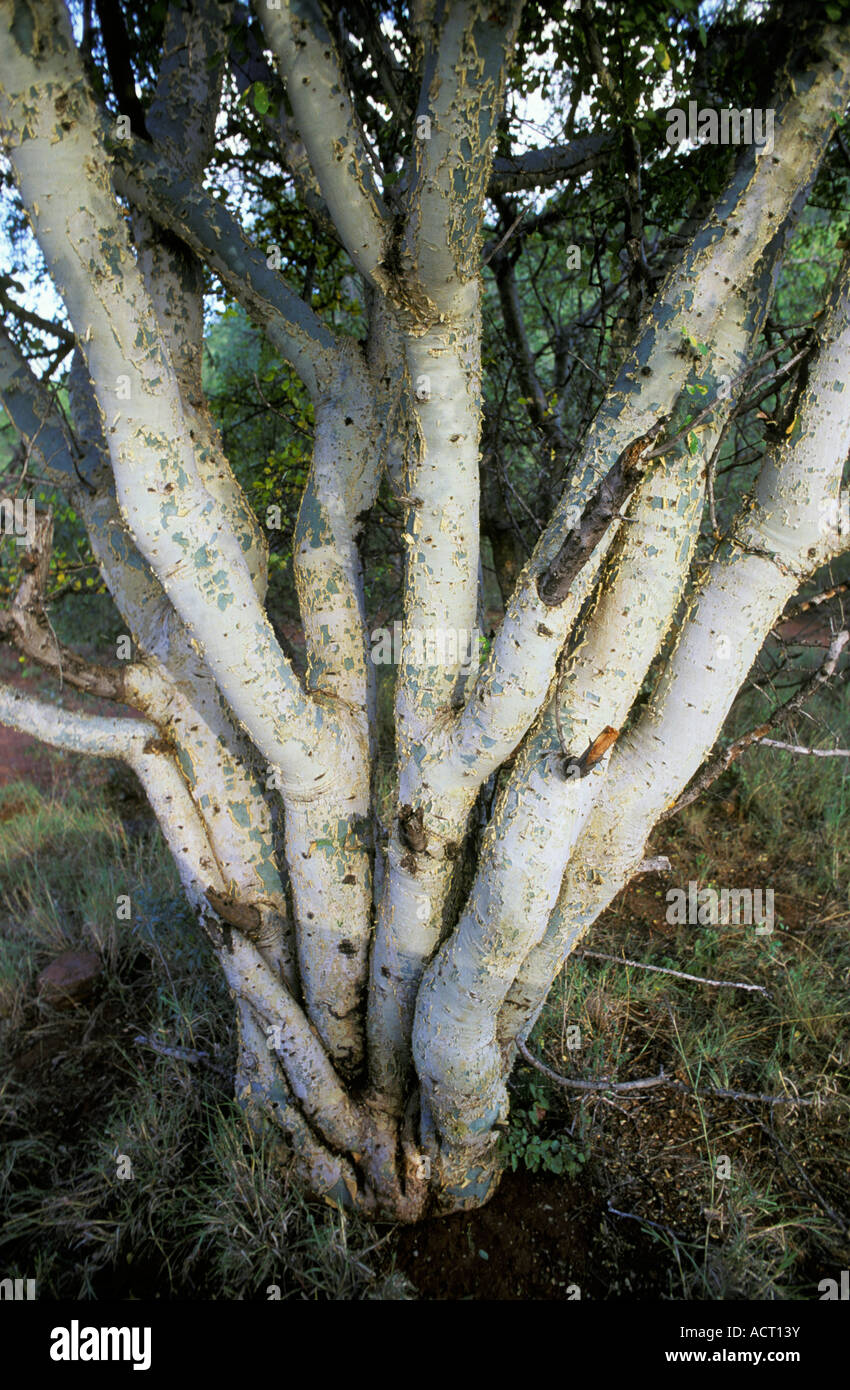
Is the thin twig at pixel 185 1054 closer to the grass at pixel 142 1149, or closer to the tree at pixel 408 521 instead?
the grass at pixel 142 1149

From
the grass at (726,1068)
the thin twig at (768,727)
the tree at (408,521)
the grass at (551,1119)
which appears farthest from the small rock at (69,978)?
the thin twig at (768,727)

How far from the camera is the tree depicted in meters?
1.59

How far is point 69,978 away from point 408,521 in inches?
108

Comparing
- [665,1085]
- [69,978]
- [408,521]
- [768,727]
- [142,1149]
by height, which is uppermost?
[408,521]

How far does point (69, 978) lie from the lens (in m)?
3.39

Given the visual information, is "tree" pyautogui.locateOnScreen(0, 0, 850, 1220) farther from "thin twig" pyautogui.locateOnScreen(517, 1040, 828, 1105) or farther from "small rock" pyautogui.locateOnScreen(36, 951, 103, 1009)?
"small rock" pyautogui.locateOnScreen(36, 951, 103, 1009)

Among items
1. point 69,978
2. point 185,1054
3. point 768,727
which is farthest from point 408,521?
point 69,978

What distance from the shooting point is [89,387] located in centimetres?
242

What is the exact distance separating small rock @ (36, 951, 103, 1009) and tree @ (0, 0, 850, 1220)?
124 cm

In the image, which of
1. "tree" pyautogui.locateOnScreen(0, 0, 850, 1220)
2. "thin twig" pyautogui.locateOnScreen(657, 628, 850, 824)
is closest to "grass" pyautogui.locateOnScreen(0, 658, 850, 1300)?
"tree" pyautogui.locateOnScreen(0, 0, 850, 1220)

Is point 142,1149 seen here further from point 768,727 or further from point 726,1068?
point 768,727

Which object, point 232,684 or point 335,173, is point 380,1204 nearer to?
point 232,684

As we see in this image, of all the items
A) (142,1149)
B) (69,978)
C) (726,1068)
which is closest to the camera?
(142,1149)
